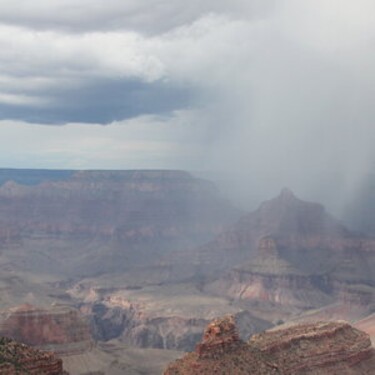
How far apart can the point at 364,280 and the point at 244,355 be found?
139735 mm

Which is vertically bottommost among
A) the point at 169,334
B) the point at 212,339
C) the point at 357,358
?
the point at 169,334

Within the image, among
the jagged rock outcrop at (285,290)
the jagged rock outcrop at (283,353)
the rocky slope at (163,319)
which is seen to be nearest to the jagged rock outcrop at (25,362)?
the jagged rock outcrop at (283,353)

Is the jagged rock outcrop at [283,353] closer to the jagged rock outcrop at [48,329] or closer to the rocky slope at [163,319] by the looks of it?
the jagged rock outcrop at [48,329]

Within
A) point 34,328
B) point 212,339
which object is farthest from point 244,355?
point 34,328

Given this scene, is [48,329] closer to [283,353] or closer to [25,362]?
[283,353]

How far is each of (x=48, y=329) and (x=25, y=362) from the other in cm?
8752

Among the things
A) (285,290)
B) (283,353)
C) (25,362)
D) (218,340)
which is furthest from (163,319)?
(25,362)

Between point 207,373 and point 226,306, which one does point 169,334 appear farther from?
point 207,373

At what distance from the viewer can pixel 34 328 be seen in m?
132

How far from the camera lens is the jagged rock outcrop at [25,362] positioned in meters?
46.1

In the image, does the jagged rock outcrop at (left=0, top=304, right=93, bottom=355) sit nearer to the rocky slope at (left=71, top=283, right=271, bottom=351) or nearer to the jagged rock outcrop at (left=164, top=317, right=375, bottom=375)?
the rocky slope at (left=71, top=283, right=271, bottom=351)

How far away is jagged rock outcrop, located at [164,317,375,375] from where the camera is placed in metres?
58.3

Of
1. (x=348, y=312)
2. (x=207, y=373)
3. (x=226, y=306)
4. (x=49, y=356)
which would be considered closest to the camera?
(x=49, y=356)

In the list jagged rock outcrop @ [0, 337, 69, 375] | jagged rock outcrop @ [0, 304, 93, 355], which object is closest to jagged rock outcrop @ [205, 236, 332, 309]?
jagged rock outcrop @ [0, 304, 93, 355]
